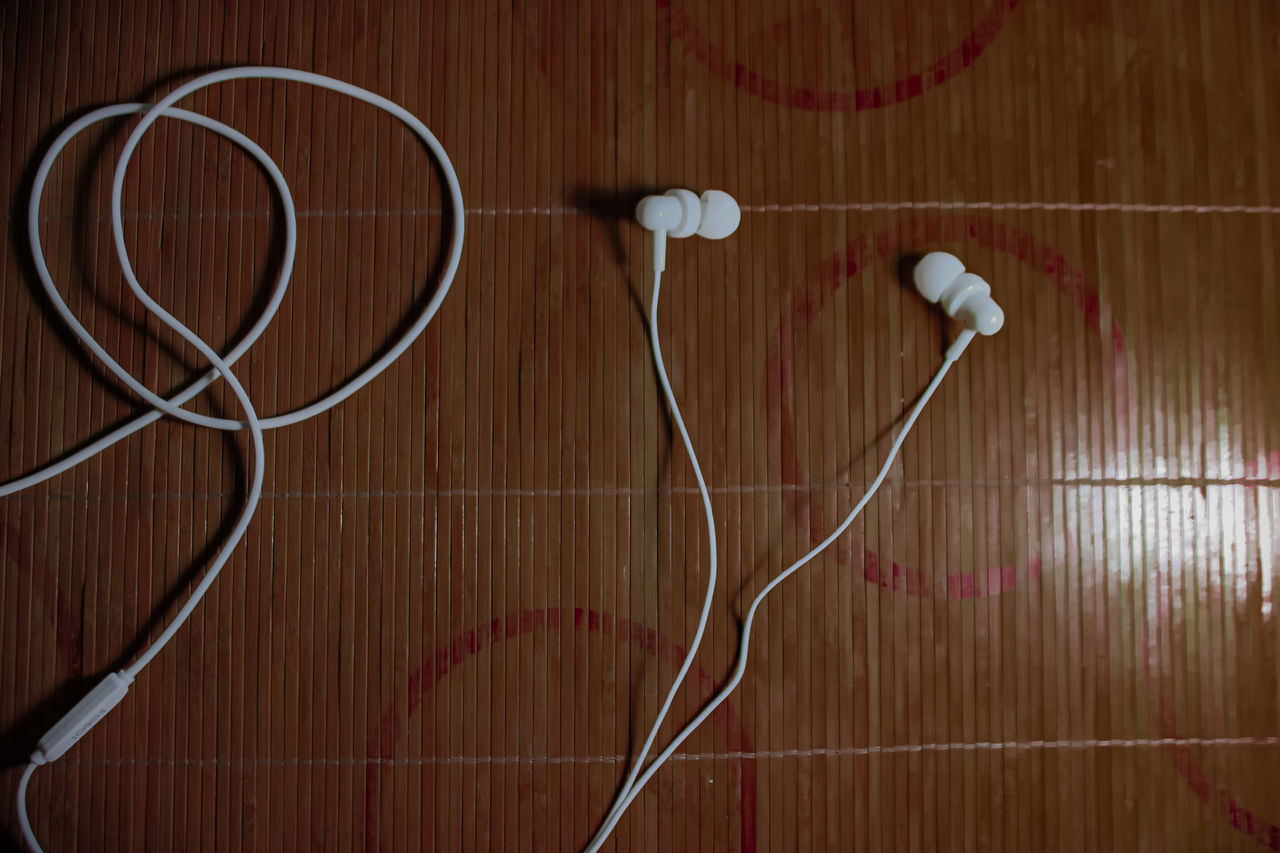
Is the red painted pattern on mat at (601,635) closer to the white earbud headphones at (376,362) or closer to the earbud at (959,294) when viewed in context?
the white earbud headphones at (376,362)

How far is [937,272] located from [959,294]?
25 mm

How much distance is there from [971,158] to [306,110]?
1.91 feet

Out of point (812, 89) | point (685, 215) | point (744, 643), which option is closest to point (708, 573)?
point (744, 643)

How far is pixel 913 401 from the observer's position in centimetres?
64

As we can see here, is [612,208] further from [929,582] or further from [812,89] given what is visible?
[929,582]

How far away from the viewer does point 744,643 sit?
617mm

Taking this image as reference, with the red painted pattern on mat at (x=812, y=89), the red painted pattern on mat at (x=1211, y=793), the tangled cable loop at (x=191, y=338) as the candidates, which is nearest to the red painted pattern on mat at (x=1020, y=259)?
the red painted pattern on mat at (x=1211, y=793)

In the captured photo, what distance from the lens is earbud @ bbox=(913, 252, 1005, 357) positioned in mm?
595

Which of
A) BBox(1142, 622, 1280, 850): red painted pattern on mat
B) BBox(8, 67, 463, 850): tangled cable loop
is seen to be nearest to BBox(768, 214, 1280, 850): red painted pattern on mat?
BBox(1142, 622, 1280, 850): red painted pattern on mat

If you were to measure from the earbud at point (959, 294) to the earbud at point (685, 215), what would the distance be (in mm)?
165

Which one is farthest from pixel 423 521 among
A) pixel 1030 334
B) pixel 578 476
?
pixel 1030 334

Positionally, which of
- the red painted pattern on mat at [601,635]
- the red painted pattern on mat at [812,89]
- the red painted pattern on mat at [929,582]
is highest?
the red painted pattern on mat at [812,89]

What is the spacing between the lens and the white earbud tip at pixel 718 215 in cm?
60

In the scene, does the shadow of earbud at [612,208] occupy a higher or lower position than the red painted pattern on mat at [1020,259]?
higher
